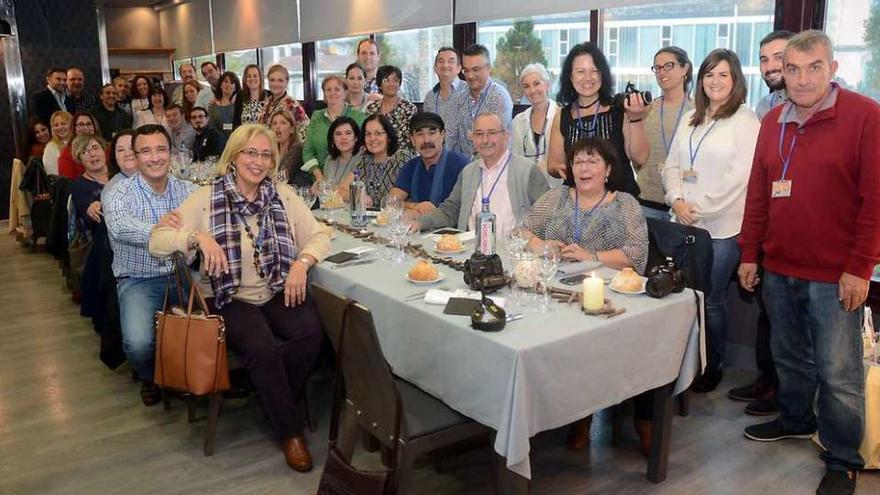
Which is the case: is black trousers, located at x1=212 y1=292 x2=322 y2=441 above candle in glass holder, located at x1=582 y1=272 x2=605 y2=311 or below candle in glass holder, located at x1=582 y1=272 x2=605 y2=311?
below

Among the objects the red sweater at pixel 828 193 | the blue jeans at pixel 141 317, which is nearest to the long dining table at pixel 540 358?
the red sweater at pixel 828 193

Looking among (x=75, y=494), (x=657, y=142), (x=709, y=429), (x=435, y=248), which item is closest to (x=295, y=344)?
(x=435, y=248)

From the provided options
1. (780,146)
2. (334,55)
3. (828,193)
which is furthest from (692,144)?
(334,55)

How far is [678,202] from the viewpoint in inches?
133

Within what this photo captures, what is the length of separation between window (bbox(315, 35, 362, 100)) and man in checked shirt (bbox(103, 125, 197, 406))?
17.3ft

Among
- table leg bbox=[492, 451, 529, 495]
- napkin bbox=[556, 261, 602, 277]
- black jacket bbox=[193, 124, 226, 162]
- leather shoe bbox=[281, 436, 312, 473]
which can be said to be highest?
black jacket bbox=[193, 124, 226, 162]

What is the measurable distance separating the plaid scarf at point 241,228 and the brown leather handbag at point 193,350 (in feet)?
0.62

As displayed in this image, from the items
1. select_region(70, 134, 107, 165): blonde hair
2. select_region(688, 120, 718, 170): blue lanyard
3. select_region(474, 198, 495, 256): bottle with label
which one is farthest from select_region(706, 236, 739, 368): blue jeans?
select_region(70, 134, 107, 165): blonde hair

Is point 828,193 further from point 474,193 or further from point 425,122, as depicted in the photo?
point 425,122

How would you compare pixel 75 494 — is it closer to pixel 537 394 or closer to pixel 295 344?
pixel 295 344

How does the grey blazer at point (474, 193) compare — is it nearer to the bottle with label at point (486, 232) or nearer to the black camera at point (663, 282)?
the bottle with label at point (486, 232)

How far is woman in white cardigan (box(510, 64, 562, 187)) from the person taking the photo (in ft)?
14.0

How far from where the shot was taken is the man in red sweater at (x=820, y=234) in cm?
A: 247

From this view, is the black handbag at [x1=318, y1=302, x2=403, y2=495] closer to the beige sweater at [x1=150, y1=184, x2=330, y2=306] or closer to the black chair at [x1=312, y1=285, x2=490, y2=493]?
the black chair at [x1=312, y1=285, x2=490, y2=493]
